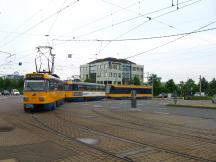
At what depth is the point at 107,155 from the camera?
8.42 metres

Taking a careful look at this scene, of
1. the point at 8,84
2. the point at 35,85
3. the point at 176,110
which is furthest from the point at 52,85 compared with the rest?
the point at 8,84

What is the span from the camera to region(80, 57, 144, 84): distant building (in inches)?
4872

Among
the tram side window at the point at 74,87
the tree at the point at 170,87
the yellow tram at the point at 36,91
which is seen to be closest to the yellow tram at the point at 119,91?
the tram side window at the point at 74,87

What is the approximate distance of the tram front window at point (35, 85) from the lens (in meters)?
22.7

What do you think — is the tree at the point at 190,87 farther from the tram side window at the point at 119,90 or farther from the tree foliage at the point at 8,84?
the tree foliage at the point at 8,84

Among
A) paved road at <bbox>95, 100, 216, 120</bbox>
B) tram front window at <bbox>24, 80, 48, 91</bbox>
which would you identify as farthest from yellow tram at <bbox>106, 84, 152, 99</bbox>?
tram front window at <bbox>24, 80, 48, 91</bbox>

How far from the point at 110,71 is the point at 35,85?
101 m

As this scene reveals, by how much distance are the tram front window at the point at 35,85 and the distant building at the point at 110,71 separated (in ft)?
308

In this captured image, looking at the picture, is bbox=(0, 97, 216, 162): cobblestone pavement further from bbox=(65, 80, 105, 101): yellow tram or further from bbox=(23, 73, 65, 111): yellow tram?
bbox=(65, 80, 105, 101): yellow tram

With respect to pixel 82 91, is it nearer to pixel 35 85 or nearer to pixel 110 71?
pixel 35 85

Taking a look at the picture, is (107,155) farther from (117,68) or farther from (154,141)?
(117,68)

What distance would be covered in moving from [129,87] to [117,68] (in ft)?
220

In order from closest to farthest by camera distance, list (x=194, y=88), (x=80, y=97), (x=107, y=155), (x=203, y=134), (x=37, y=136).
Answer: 1. (x=107, y=155)
2. (x=37, y=136)
3. (x=203, y=134)
4. (x=80, y=97)
5. (x=194, y=88)

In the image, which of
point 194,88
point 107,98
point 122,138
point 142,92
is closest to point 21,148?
point 122,138
